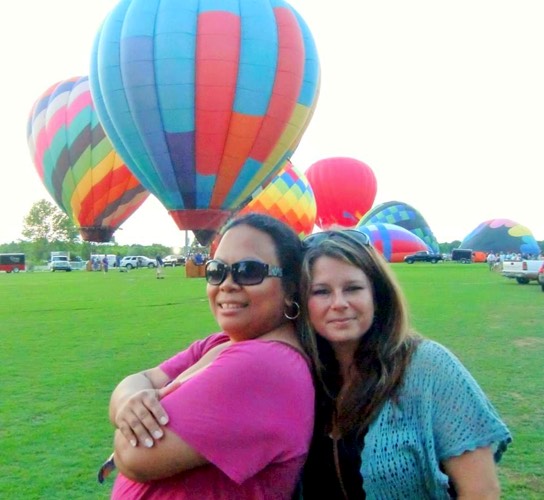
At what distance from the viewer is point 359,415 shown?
5.19ft

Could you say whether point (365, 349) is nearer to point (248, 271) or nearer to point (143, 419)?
point (248, 271)

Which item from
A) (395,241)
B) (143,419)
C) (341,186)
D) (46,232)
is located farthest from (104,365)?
(46,232)

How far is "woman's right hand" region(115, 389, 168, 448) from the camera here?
4.72 ft

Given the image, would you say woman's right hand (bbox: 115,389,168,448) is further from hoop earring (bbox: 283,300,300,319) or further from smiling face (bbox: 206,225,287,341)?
hoop earring (bbox: 283,300,300,319)

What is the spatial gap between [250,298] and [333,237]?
26cm

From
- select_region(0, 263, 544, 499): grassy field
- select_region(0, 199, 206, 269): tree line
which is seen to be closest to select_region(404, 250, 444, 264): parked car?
select_region(0, 263, 544, 499): grassy field

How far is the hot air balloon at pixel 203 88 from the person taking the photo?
1608 cm

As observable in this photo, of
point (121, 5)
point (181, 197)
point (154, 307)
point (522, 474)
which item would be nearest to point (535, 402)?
point (522, 474)

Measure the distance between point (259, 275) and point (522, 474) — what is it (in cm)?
265

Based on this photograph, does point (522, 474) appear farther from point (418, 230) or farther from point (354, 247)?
point (418, 230)

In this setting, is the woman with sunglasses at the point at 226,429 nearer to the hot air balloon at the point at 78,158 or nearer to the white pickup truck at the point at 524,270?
the white pickup truck at the point at 524,270

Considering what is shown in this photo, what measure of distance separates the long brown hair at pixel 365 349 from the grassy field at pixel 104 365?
2.09 metres

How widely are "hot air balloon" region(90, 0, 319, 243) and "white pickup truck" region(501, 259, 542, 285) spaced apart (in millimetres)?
8456

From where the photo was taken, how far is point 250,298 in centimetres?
169
